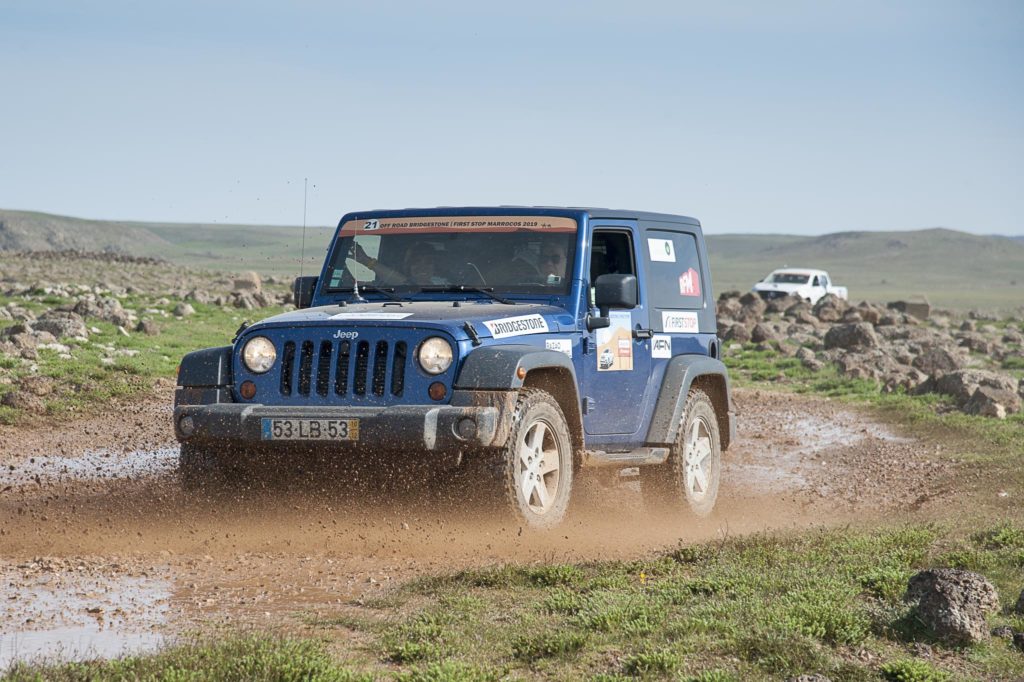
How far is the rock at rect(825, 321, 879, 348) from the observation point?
27359mm

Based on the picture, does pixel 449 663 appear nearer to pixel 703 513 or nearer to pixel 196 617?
pixel 196 617

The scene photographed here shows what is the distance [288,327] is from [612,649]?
132 inches

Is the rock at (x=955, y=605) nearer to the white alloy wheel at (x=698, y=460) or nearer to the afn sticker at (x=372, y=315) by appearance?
the afn sticker at (x=372, y=315)

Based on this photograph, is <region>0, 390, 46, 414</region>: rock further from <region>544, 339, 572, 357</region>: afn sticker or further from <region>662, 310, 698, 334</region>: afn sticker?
<region>544, 339, 572, 357</region>: afn sticker

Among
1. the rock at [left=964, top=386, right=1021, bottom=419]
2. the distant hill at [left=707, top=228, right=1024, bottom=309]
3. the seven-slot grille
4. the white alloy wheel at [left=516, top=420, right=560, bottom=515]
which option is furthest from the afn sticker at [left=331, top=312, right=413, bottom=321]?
the distant hill at [left=707, top=228, right=1024, bottom=309]

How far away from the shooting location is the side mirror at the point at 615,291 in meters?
8.70

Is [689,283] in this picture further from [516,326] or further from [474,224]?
[516,326]

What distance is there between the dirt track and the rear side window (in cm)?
159

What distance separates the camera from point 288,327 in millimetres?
8125

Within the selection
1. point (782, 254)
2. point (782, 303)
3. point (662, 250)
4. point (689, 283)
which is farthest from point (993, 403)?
point (782, 254)

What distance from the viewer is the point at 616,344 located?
930cm

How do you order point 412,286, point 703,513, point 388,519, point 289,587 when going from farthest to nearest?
point 703,513 → point 412,286 → point 388,519 → point 289,587

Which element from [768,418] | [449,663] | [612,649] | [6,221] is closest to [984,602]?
[612,649]

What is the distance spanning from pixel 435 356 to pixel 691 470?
3.21 metres
